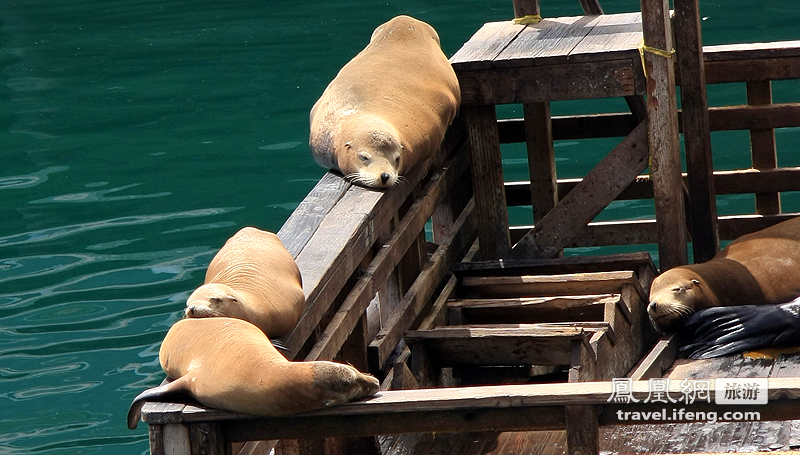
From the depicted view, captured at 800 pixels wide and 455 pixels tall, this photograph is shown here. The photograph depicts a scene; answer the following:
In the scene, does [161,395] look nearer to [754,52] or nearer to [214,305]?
[214,305]

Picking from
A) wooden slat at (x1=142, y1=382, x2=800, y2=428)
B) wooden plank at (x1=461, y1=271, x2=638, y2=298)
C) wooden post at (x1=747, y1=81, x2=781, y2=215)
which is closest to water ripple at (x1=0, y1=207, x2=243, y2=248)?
wooden post at (x1=747, y1=81, x2=781, y2=215)

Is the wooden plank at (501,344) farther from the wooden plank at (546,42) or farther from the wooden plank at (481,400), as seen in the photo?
the wooden plank at (481,400)

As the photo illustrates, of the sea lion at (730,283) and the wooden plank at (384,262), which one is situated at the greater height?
the wooden plank at (384,262)

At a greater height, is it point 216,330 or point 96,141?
point 216,330

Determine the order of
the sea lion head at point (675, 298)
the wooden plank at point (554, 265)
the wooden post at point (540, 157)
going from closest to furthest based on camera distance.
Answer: the sea lion head at point (675, 298) < the wooden plank at point (554, 265) < the wooden post at point (540, 157)

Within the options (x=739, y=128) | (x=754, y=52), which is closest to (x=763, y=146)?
(x=739, y=128)

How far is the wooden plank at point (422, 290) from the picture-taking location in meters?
4.35

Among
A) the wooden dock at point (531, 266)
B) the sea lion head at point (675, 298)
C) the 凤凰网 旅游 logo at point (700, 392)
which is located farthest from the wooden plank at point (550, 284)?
the 凤凰网 旅游 logo at point (700, 392)

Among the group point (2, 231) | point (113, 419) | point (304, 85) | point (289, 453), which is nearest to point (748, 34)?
point (304, 85)

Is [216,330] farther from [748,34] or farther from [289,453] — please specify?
[748,34]

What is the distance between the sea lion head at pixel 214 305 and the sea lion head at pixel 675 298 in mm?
2147

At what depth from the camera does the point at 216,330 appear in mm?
3273

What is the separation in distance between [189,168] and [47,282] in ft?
8.59

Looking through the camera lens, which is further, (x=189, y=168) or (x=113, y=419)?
(x=189, y=168)
